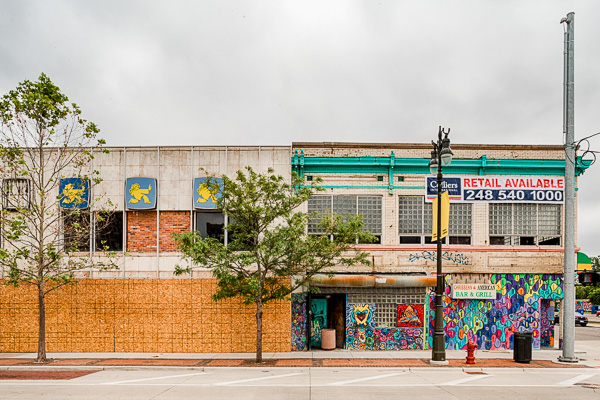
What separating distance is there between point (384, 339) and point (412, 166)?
278 inches

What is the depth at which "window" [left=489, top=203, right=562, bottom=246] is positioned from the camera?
20.5 metres

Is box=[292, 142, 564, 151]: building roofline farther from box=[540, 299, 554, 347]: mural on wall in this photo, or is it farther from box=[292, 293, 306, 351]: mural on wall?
box=[540, 299, 554, 347]: mural on wall

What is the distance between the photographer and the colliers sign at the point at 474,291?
1969 cm

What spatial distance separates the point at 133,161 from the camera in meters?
20.1

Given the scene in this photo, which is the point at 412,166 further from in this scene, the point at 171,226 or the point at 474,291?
the point at 171,226

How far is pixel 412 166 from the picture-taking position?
20.5 metres

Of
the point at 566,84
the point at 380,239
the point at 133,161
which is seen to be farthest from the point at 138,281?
the point at 566,84

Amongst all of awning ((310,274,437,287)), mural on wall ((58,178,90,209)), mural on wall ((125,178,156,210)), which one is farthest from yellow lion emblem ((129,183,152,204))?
awning ((310,274,437,287))

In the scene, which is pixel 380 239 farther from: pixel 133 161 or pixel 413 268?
pixel 133 161

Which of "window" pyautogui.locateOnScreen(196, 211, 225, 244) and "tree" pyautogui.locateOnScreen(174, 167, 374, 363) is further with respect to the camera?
"window" pyautogui.locateOnScreen(196, 211, 225, 244)

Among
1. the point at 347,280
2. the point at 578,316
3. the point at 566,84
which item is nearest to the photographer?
the point at 566,84

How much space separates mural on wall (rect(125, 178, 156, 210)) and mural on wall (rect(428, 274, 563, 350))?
11895 mm

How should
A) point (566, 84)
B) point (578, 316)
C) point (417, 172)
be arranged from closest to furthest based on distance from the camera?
point (566, 84) < point (417, 172) < point (578, 316)

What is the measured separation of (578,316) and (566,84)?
28904mm
